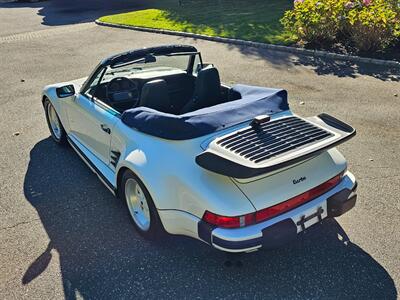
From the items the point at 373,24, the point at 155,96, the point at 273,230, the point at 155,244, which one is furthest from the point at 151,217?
the point at 373,24

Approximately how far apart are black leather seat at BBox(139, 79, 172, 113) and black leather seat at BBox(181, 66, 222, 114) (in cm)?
34

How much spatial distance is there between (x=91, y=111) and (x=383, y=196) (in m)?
3.26

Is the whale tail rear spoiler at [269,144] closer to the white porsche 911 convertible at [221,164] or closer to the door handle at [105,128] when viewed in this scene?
the white porsche 911 convertible at [221,164]

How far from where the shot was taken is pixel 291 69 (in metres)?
8.28

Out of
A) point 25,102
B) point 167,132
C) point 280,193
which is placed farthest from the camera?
point 25,102

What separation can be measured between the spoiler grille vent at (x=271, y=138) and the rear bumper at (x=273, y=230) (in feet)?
1.56

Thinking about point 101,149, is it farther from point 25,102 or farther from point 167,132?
point 25,102

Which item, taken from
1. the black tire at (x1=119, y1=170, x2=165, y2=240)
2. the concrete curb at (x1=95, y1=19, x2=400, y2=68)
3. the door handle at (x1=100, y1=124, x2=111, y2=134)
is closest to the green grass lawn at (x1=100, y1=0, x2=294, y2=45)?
the concrete curb at (x1=95, y1=19, x2=400, y2=68)

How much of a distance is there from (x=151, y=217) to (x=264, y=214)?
3.25ft

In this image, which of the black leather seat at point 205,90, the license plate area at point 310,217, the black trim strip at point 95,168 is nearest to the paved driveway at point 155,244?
the black trim strip at point 95,168

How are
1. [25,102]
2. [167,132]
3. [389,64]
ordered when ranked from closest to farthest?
1. [167,132]
2. [25,102]
3. [389,64]

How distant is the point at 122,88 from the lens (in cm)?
418

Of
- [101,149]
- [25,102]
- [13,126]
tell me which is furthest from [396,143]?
[25,102]

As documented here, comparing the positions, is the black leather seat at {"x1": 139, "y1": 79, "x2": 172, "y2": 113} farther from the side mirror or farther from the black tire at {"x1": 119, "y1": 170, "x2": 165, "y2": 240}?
the side mirror
